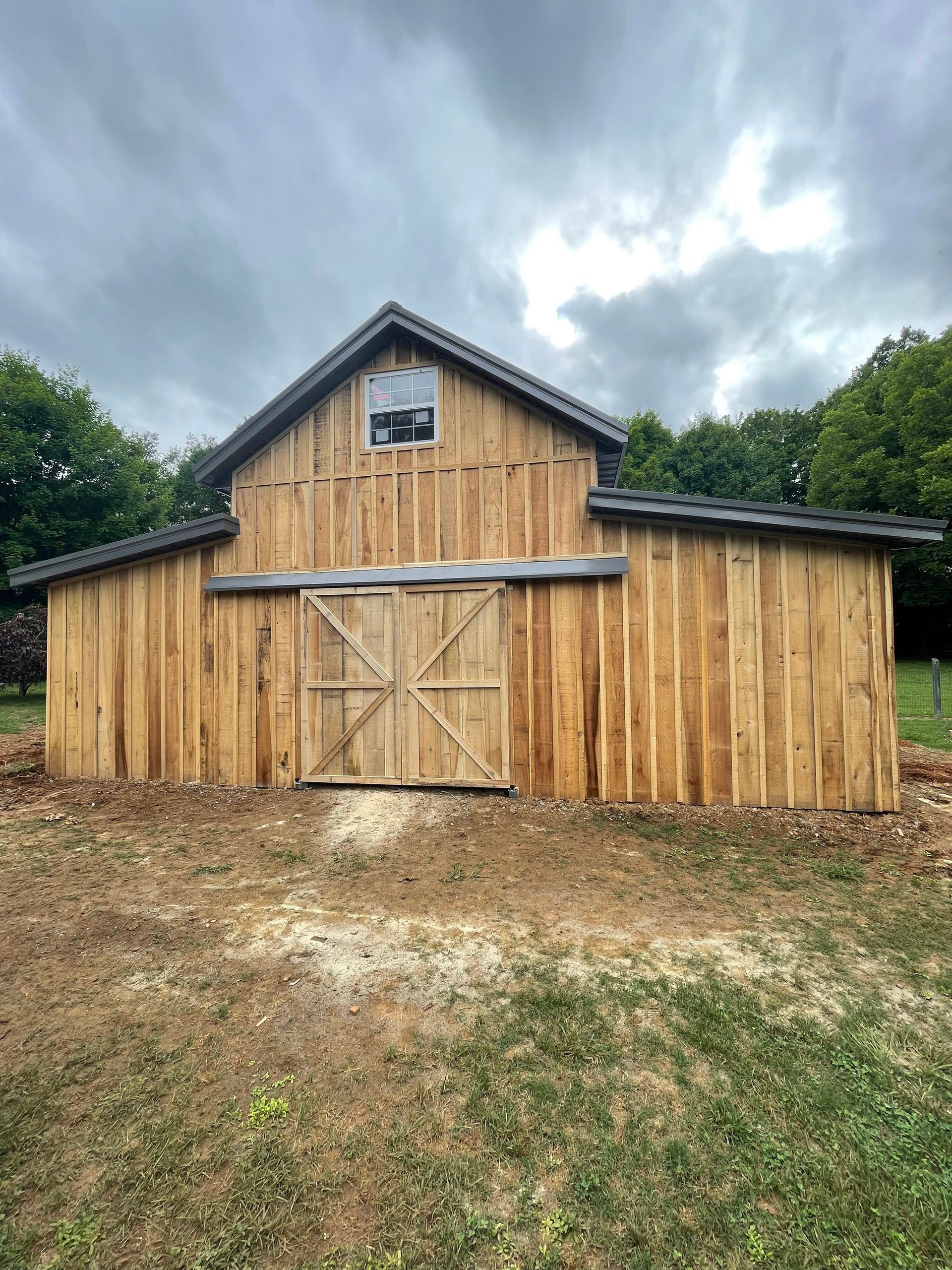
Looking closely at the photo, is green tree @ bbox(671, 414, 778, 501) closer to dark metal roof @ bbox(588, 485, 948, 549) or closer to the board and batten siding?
dark metal roof @ bbox(588, 485, 948, 549)

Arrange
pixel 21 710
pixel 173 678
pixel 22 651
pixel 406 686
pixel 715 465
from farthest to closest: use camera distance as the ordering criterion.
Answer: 1. pixel 715 465
2. pixel 22 651
3. pixel 21 710
4. pixel 173 678
5. pixel 406 686

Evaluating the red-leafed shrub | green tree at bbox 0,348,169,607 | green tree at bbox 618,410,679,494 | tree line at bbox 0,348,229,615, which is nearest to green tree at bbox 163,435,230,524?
tree line at bbox 0,348,229,615

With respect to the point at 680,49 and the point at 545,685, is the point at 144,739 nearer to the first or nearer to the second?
the point at 545,685

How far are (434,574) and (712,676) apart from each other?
138 inches

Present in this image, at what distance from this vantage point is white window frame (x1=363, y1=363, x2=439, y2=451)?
6363 millimetres

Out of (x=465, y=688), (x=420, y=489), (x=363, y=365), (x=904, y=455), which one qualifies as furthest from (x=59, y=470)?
(x=904, y=455)

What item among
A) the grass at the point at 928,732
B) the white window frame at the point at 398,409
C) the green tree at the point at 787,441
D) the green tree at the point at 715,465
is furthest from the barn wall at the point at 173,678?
the green tree at the point at 787,441

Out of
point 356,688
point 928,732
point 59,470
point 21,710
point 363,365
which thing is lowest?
point 928,732

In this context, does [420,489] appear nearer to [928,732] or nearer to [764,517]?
[764,517]

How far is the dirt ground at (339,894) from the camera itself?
2.60 meters

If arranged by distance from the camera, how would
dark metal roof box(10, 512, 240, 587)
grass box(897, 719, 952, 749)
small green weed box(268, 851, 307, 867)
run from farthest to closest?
grass box(897, 719, 952, 749) → dark metal roof box(10, 512, 240, 587) → small green weed box(268, 851, 307, 867)

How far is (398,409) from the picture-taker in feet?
21.4

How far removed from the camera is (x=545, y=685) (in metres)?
5.91

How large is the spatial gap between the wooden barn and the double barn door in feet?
0.09
